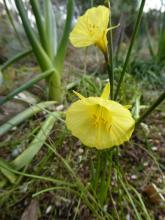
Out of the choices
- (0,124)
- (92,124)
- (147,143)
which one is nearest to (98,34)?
(92,124)

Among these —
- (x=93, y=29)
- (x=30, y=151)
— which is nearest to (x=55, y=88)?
(x=30, y=151)

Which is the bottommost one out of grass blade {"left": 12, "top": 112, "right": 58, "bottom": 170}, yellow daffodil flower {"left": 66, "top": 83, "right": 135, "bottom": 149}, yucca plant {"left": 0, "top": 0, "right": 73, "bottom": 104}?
grass blade {"left": 12, "top": 112, "right": 58, "bottom": 170}

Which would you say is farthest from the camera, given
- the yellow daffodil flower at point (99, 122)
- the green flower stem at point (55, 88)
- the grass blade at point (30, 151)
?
the green flower stem at point (55, 88)

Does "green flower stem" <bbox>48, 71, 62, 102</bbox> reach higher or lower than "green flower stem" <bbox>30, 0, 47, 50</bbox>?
lower

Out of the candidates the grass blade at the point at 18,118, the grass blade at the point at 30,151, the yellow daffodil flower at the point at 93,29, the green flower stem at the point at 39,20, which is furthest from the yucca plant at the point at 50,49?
the yellow daffodil flower at the point at 93,29

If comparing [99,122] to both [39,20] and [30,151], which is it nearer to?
[30,151]

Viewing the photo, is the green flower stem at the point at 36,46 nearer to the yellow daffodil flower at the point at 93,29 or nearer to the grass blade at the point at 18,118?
the grass blade at the point at 18,118

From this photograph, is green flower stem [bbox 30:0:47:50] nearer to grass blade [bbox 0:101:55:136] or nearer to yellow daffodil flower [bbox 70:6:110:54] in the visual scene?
grass blade [bbox 0:101:55:136]

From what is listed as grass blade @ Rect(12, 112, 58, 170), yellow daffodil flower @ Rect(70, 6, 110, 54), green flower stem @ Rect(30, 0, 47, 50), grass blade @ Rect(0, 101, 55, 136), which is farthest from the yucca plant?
yellow daffodil flower @ Rect(70, 6, 110, 54)

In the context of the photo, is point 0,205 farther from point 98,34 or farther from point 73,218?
point 98,34
